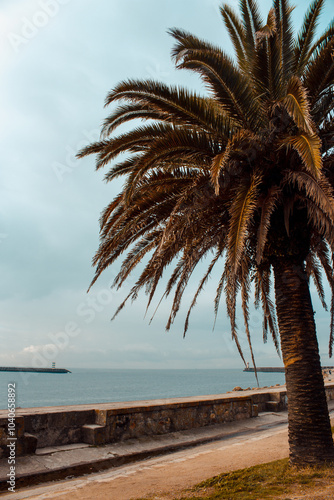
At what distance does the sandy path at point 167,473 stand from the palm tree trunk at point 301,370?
116 centimetres

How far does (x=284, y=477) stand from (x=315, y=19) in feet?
23.8

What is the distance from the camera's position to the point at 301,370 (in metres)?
5.88

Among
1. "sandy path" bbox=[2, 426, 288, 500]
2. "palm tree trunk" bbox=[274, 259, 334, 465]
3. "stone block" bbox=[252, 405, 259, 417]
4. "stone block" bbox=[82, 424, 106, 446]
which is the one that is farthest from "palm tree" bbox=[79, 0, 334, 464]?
"stone block" bbox=[252, 405, 259, 417]

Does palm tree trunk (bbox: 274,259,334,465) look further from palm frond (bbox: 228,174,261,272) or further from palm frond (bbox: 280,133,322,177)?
palm frond (bbox: 280,133,322,177)

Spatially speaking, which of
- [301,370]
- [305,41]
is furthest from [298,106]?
[301,370]

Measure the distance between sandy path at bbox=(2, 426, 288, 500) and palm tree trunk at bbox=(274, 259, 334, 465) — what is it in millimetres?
1163

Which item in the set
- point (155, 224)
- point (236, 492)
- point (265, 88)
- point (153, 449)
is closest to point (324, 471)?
point (236, 492)

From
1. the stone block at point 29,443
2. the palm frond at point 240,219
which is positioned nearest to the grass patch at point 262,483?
the palm frond at point 240,219

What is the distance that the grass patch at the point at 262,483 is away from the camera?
184 inches

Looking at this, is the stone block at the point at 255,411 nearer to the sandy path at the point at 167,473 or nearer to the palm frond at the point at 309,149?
the sandy path at the point at 167,473

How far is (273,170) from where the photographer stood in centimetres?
634

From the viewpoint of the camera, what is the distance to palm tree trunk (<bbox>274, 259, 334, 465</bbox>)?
18.7 feet

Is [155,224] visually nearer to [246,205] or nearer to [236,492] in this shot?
[246,205]

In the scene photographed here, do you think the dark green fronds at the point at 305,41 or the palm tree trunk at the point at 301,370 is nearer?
the palm tree trunk at the point at 301,370
